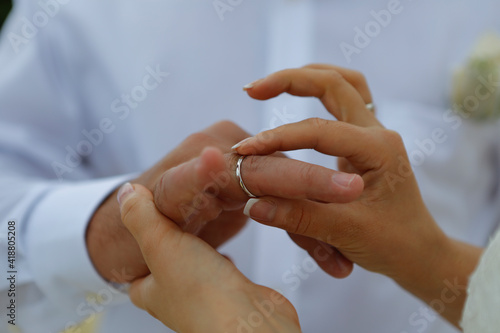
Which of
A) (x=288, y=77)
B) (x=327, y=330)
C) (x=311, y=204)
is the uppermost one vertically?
(x=288, y=77)

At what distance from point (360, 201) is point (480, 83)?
44 centimetres

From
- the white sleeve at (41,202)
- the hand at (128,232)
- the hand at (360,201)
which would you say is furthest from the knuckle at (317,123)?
the white sleeve at (41,202)

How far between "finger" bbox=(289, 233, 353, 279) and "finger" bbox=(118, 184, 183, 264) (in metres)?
0.15

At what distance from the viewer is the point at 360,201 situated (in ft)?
1.36

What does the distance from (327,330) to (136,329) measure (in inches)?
12.6

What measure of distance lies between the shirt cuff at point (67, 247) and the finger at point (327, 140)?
0.29m

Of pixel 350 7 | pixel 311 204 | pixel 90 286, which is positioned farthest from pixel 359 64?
pixel 90 286

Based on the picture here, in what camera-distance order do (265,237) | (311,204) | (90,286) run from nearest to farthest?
(311,204) < (90,286) < (265,237)

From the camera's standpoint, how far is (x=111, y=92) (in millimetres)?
762

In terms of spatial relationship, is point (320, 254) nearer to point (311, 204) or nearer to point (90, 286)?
point (311, 204)

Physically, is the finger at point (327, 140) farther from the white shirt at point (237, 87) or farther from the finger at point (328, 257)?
the white shirt at point (237, 87)

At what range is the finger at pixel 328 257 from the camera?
481 millimetres

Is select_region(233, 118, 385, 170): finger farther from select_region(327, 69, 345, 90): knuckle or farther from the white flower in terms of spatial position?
the white flower

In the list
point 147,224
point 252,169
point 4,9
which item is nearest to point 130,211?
point 147,224
